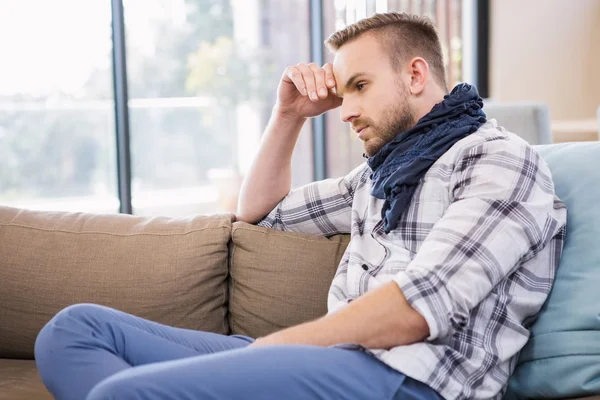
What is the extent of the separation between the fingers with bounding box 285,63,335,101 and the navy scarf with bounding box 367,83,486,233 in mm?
218

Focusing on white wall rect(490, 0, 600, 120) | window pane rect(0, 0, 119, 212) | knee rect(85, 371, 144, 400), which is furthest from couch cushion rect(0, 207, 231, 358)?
white wall rect(490, 0, 600, 120)

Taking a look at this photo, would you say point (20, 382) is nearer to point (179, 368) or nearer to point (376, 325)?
point (179, 368)

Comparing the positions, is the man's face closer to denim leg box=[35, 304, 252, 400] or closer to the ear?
the ear

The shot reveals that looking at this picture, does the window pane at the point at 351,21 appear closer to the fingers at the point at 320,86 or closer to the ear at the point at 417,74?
the fingers at the point at 320,86

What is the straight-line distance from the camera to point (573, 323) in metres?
1.44

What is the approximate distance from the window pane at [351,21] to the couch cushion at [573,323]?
334 cm

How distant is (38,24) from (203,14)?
3.39 feet

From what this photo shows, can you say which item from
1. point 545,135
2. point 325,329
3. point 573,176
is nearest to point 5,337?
point 325,329

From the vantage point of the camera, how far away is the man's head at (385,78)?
168 cm

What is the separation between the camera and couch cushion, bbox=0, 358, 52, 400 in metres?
1.68

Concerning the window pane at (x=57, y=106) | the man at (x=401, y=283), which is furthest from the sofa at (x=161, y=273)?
the window pane at (x=57, y=106)

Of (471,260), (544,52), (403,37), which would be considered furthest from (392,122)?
(544,52)

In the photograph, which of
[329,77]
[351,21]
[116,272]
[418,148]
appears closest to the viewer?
[418,148]

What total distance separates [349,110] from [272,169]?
0.31 metres
